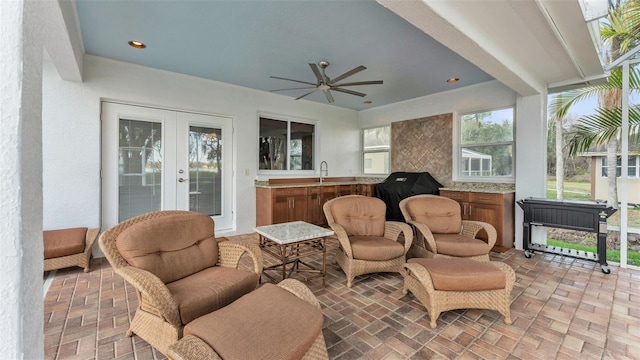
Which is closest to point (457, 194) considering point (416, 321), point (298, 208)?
point (298, 208)

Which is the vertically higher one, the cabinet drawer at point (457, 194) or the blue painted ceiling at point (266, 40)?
the blue painted ceiling at point (266, 40)

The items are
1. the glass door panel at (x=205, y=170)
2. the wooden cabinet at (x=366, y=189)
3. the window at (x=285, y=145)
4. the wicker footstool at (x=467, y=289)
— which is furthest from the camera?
the wooden cabinet at (x=366, y=189)

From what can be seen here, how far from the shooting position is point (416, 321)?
87.7 inches

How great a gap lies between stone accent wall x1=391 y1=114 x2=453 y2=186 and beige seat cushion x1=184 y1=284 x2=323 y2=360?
4.42m

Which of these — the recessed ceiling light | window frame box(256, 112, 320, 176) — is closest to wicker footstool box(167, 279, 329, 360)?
the recessed ceiling light

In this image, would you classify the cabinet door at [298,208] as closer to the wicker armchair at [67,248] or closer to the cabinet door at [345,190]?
the cabinet door at [345,190]

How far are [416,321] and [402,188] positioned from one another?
132 inches

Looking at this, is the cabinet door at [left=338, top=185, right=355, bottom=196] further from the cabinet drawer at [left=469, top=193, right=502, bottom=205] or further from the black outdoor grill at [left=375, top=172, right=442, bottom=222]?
the cabinet drawer at [left=469, top=193, right=502, bottom=205]

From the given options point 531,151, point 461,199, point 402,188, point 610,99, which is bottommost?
point 461,199

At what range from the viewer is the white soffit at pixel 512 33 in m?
2.09

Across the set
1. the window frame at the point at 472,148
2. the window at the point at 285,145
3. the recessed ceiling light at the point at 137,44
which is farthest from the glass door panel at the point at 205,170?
the window frame at the point at 472,148

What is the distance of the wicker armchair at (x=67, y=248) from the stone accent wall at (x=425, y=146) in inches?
208

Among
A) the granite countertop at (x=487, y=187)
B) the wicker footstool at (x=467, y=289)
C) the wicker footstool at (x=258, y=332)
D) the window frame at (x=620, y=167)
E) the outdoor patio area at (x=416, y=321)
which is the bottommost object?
the outdoor patio area at (x=416, y=321)

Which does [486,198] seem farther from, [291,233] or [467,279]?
[291,233]
